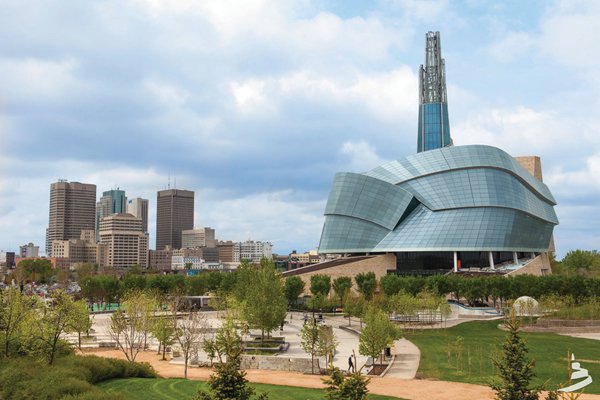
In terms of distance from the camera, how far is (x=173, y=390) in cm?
3422

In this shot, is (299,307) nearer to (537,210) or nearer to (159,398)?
(537,210)

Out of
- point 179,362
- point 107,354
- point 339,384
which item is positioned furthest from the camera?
point 107,354

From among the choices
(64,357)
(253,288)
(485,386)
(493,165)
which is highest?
(493,165)

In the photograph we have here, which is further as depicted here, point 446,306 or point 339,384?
point 446,306

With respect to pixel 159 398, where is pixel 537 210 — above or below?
above

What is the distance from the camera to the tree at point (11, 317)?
35.1 m

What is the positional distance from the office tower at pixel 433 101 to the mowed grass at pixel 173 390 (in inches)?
6221

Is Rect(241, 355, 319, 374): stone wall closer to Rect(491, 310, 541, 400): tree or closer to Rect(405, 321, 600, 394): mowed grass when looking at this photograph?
Rect(405, 321, 600, 394): mowed grass

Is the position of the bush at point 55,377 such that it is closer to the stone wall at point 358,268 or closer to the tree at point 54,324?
the tree at point 54,324

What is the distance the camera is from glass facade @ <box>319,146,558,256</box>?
118 m

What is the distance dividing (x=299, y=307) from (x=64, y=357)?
7001 centimetres

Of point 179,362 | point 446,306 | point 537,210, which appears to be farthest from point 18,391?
point 537,210

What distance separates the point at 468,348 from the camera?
170 feet

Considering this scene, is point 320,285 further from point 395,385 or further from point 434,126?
point 434,126
